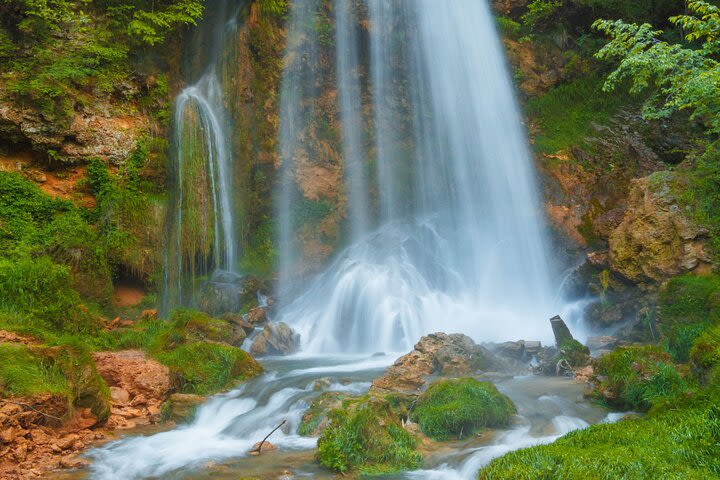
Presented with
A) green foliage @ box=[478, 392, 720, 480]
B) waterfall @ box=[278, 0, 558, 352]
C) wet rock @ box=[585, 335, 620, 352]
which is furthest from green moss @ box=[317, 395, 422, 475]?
waterfall @ box=[278, 0, 558, 352]

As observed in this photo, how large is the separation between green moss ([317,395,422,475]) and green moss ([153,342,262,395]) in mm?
3503

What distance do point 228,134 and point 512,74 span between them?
11.9 meters

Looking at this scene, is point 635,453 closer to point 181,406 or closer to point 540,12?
point 181,406

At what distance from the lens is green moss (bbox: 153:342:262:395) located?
8945 mm

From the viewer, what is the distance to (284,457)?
6.19 metres

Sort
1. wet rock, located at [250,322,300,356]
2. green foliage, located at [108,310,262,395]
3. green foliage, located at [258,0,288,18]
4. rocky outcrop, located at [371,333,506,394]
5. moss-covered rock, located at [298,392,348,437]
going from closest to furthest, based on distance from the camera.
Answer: moss-covered rock, located at [298,392,348,437] → green foliage, located at [108,310,262,395] → rocky outcrop, located at [371,333,506,394] → wet rock, located at [250,322,300,356] → green foliage, located at [258,0,288,18]

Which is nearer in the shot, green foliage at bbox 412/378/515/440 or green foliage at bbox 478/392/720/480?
green foliage at bbox 478/392/720/480

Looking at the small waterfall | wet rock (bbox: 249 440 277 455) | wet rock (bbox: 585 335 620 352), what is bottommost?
wet rock (bbox: 249 440 277 455)

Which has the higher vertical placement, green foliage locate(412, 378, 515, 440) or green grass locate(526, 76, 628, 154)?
green grass locate(526, 76, 628, 154)

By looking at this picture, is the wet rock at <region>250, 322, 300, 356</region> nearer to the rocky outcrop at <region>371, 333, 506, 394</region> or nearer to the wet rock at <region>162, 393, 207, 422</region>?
the rocky outcrop at <region>371, 333, 506, 394</region>

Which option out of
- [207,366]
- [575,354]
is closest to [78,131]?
[207,366]

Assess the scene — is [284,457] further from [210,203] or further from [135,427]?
[210,203]

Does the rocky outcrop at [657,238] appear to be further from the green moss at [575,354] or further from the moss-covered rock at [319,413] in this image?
the moss-covered rock at [319,413]

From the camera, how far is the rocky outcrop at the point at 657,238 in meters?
11.4
